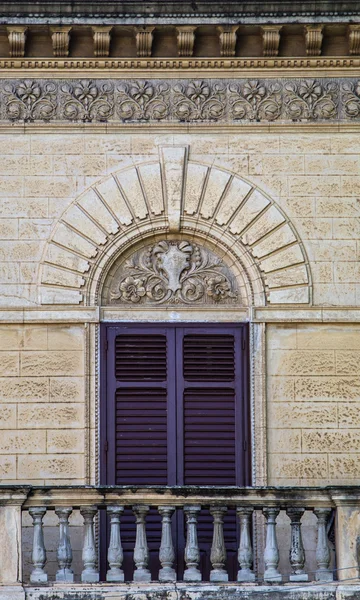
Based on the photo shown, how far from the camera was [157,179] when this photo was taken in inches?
686

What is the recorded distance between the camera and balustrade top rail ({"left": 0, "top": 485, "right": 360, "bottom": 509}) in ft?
51.0

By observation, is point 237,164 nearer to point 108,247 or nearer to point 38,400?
point 108,247

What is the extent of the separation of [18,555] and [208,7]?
20.2 feet

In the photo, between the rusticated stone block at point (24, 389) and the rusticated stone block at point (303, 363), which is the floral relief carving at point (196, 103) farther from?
the rusticated stone block at point (24, 389)

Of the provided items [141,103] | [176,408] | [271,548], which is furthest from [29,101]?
[271,548]

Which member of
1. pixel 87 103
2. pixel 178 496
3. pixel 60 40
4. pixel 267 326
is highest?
pixel 60 40

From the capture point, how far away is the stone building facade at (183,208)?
16.9m

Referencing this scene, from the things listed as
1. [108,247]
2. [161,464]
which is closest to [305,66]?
[108,247]

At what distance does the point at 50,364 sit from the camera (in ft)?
55.7

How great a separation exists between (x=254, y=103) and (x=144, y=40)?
1374mm

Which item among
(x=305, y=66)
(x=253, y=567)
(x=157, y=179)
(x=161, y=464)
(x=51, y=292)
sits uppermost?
(x=305, y=66)

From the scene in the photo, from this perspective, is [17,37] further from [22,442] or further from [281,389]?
[281,389]

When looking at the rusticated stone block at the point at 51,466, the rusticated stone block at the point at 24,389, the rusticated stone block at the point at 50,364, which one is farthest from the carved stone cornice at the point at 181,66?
the rusticated stone block at the point at 51,466

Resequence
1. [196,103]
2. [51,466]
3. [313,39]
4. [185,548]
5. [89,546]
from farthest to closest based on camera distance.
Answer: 1. [196,103]
2. [313,39]
3. [51,466]
4. [185,548]
5. [89,546]
